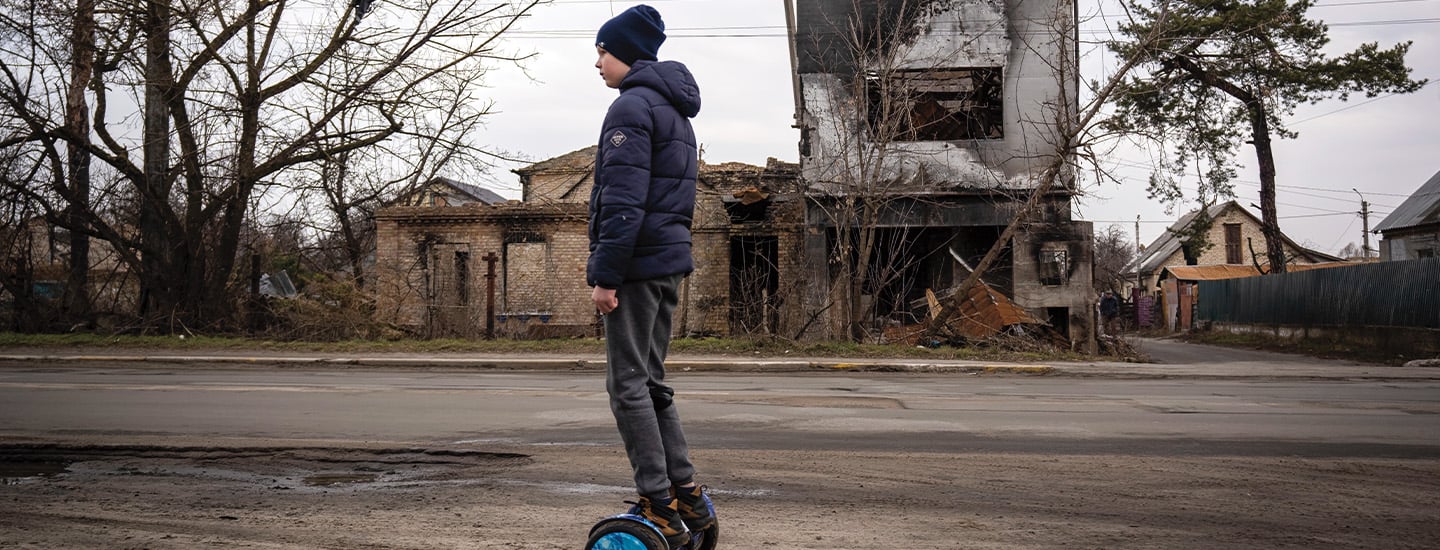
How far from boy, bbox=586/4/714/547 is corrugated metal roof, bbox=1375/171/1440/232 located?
145 feet

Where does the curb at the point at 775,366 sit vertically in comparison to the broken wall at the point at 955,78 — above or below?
below

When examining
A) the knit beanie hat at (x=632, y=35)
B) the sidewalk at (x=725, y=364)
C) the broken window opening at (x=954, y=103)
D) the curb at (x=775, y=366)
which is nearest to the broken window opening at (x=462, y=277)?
the sidewalk at (x=725, y=364)

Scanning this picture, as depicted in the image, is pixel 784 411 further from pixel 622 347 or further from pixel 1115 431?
pixel 622 347

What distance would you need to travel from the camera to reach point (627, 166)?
3244mm

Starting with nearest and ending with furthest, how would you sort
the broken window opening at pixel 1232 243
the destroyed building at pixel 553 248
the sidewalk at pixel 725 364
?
the sidewalk at pixel 725 364
the destroyed building at pixel 553 248
the broken window opening at pixel 1232 243

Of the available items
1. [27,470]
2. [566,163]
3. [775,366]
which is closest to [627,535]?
[27,470]

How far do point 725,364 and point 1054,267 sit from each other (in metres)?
11.2

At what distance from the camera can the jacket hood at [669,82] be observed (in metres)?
3.45

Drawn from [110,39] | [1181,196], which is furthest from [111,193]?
[1181,196]

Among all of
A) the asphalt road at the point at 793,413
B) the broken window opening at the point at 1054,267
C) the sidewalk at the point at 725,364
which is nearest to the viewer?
the asphalt road at the point at 793,413

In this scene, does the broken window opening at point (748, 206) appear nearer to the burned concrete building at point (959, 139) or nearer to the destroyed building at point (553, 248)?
the destroyed building at point (553, 248)

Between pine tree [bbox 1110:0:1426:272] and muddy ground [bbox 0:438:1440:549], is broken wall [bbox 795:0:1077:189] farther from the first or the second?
muddy ground [bbox 0:438:1440:549]

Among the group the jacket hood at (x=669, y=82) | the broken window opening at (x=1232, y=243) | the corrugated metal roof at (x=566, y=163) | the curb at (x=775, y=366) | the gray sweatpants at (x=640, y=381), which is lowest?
the curb at (x=775, y=366)

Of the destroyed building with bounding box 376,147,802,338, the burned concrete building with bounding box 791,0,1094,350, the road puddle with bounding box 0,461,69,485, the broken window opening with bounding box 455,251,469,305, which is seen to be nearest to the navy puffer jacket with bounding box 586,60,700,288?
the road puddle with bounding box 0,461,69,485
